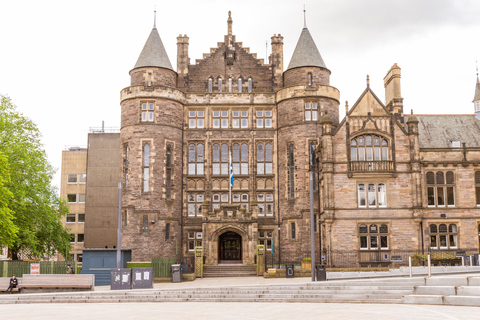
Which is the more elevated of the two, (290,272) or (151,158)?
(151,158)

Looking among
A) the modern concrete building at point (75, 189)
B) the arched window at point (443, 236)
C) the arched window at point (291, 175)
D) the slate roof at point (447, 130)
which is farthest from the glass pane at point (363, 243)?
the modern concrete building at point (75, 189)

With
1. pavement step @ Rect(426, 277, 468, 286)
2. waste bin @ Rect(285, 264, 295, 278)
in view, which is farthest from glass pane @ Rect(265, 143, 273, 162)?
pavement step @ Rect(426, 277, 468, 286)

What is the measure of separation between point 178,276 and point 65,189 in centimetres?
3595

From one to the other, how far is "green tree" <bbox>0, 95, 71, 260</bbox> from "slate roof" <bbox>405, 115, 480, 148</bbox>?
1144 inches

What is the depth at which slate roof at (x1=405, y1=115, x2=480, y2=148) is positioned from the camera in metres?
39.7

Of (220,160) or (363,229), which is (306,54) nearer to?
(220,160)

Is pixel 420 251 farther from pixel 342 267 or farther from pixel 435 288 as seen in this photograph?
pixel 435 288

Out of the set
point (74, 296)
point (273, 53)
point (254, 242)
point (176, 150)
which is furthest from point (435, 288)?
point (273, 53)

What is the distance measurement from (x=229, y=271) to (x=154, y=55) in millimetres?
18906

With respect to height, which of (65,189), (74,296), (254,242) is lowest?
(74,296)

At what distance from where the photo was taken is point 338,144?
37.9 meters

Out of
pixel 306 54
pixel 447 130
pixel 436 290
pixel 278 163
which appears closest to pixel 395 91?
pixel 447 130

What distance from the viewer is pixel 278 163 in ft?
144

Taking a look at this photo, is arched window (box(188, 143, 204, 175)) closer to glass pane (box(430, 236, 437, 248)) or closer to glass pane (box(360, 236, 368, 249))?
glass pane (box(360, 236, 368, 249))
